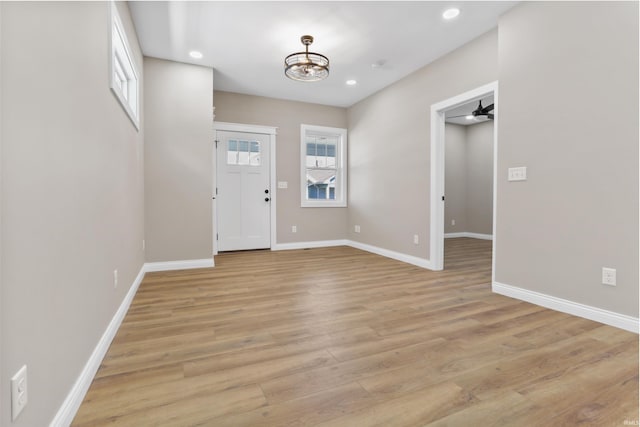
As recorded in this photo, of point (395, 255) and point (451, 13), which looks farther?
point (395, 255)

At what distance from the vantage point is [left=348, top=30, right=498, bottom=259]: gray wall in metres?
3.48

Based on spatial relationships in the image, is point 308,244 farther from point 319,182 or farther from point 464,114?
point 464,114

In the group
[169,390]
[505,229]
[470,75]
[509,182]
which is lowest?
[169,390]

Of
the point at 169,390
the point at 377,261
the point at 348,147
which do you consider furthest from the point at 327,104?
the point at 169,390

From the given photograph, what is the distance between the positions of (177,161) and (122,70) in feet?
4.24

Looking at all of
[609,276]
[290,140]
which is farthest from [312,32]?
[609,276]

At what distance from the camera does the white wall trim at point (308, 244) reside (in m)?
5.46

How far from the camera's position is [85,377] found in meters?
1.43

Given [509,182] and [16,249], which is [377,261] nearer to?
[509,182]

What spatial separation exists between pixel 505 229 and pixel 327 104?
395 cm

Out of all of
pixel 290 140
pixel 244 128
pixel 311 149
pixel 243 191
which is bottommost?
pixel 243 191

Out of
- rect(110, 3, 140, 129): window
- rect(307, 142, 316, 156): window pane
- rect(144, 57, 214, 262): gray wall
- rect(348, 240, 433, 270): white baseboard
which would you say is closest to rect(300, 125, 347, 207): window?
rect(307, 142, 316, 156): window pane

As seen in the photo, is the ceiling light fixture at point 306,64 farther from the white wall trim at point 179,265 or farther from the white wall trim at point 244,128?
the white wall trim at point 179,265

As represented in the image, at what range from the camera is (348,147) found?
5.92 m
